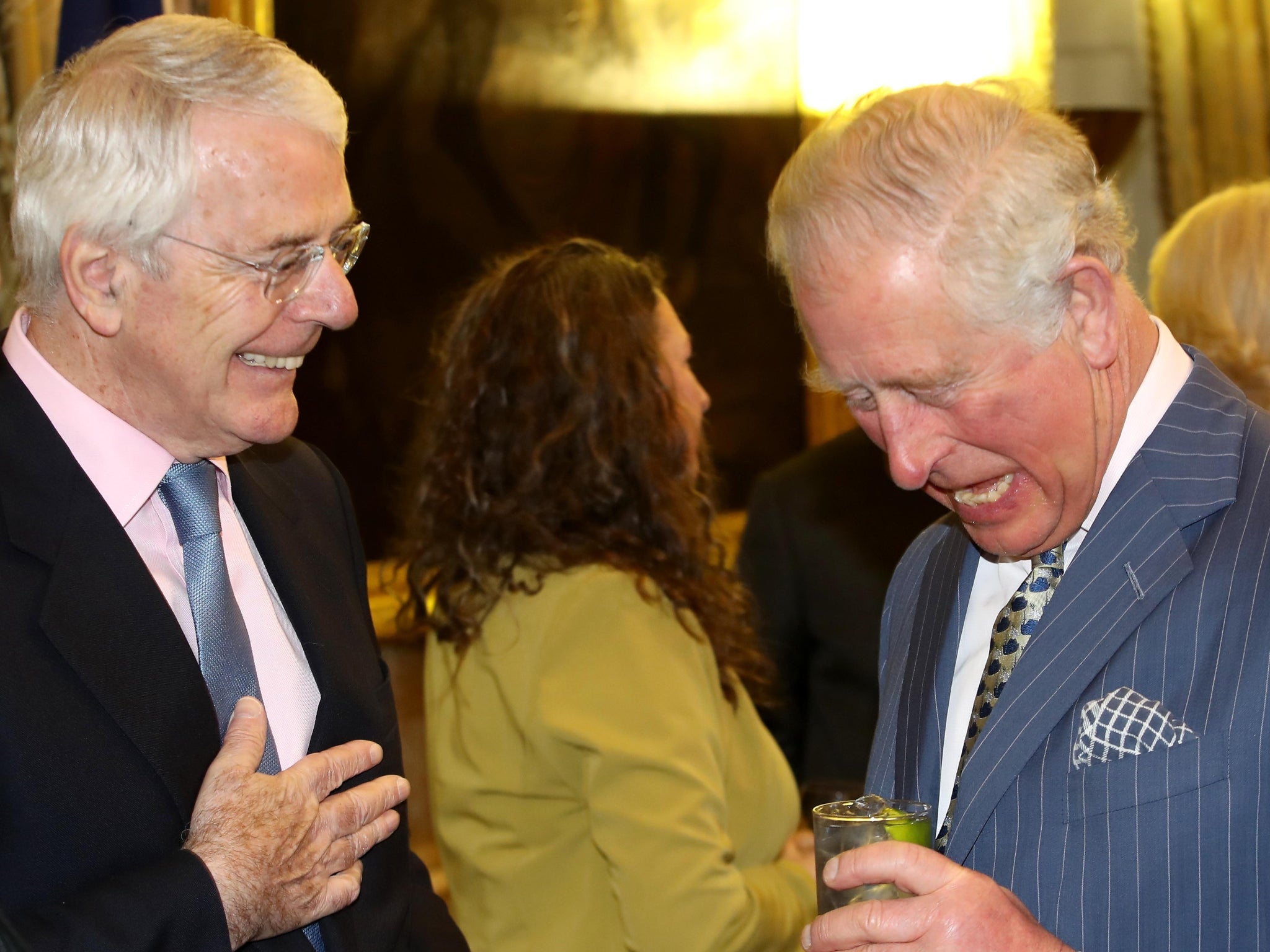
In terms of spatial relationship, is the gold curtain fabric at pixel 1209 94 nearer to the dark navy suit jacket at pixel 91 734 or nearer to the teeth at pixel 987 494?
the teeth at pixel 987 494

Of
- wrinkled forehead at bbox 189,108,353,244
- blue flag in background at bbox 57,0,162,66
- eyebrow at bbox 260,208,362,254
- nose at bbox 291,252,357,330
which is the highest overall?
blue flag in background at bbox 57,0,162,66

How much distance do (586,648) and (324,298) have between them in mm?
854

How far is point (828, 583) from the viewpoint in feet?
9.88

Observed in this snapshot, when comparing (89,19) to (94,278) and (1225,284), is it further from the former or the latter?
(1225,284)

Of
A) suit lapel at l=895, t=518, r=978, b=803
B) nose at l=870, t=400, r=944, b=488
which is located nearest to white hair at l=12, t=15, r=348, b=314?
nose at l=870, t=400, r=944, b=488

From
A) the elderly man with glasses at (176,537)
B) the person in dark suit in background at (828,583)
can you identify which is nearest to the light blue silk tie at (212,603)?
the elderly man with glasses at (176,537)

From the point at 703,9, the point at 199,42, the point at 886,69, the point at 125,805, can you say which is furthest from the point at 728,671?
the point at 886,69

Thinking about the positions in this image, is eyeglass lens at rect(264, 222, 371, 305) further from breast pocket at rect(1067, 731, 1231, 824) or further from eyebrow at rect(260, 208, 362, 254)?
breast pocket at rect(1067, 731, 1231, 824)

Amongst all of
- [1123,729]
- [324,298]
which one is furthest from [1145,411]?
[324,298]

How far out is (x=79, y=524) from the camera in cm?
154

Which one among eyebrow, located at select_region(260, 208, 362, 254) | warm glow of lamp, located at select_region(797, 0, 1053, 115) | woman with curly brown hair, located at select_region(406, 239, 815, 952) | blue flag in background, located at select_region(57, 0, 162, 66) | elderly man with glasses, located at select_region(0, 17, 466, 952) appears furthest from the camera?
warm glow of lamp, located at select_region(797, 0, 1053, 115)

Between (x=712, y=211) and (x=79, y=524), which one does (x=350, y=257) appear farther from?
(x=712, y=211)

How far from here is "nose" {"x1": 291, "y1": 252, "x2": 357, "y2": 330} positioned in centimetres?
172

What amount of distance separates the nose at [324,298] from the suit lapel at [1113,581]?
0.96 m
